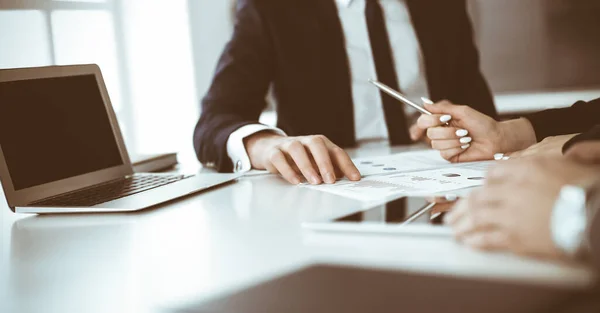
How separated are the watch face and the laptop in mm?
561

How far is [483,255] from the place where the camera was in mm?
500

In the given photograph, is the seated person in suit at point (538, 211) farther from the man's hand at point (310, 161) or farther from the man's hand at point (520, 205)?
the man's hand at point (310, 161)

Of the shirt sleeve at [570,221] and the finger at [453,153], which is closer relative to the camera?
the shirt sleeve at [570,221]

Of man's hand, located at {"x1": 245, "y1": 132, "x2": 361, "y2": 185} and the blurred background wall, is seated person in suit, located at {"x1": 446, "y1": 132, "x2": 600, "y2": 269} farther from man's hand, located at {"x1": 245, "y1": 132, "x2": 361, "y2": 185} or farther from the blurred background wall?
the blurred background wall

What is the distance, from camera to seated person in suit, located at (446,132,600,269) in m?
0.45

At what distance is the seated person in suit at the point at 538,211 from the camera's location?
17.8 inches

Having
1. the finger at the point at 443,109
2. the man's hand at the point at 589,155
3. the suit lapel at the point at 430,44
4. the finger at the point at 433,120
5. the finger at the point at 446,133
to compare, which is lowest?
the finger at the point at 446,133

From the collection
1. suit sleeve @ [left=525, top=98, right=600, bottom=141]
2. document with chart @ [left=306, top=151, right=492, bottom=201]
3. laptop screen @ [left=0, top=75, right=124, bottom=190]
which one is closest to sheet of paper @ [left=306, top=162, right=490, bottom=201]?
document with chart @ [left=306, top=151, right=492, bottom=201]

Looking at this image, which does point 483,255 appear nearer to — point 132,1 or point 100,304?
point 100,304

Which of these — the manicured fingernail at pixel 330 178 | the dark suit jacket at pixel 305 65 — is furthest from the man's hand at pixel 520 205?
the dark suit jacket at pixel 305 65

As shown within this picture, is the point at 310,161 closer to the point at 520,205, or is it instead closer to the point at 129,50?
the point at 520,205

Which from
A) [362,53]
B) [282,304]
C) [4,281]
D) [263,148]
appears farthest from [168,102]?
[282,304]

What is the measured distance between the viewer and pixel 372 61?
179cm

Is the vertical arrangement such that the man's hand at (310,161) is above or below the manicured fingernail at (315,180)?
above
